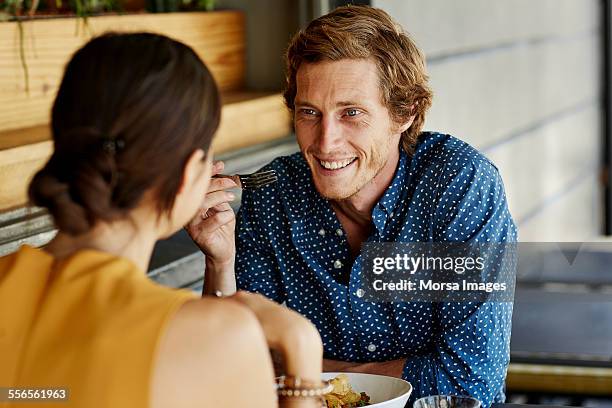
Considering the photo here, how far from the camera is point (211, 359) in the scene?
3.46 ft

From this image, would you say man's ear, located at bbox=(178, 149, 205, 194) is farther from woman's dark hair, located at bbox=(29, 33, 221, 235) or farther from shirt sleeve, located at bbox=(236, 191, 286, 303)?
shirt sleeve, located at bbox=(236, 191, 286, 303)

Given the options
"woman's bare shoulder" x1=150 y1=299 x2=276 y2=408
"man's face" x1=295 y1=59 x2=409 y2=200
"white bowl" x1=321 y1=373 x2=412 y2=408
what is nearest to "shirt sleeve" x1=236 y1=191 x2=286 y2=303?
"man's face" x1=295 y1=59 x2=409 y2=200

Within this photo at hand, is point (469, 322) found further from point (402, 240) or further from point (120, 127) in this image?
point (120, 127)

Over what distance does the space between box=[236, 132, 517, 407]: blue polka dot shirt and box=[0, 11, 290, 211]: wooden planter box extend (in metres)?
0.42

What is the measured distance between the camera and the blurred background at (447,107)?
2.68 m

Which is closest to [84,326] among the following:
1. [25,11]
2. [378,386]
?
[378,386]

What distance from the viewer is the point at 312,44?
201 cm

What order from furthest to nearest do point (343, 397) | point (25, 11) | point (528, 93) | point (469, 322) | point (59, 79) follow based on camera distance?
point (528, 93) → point (25, 11) → point (59, 79) → point (469, 322) → point (343, 397)

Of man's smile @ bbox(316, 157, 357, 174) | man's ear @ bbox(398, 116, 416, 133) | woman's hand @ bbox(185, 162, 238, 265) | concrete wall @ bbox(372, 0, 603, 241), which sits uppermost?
man's ear @ bbox(398, 116, 416, 133)

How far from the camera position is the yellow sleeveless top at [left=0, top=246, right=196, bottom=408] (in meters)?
1.04

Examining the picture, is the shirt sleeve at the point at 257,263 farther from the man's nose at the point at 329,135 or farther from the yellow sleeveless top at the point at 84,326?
the yellow sleeveless top at the point at 84,326

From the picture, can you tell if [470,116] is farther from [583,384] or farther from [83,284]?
[83,284]

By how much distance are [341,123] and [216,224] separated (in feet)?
1.07

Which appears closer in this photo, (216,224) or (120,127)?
(120,127)
